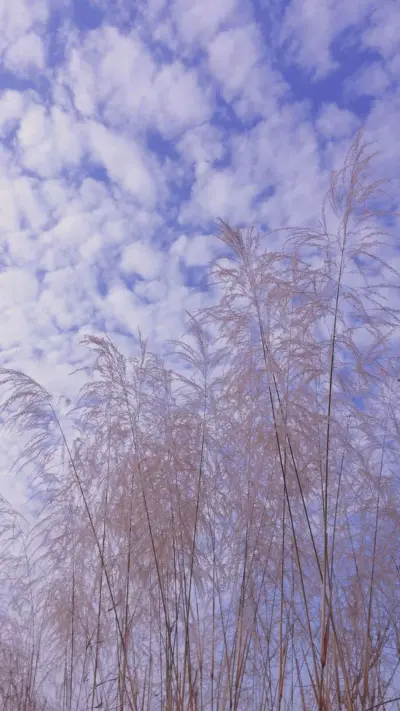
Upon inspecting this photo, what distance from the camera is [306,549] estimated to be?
9.50ft

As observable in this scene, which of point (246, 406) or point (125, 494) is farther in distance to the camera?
point (125, 494)

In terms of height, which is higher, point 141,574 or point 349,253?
point 349,253

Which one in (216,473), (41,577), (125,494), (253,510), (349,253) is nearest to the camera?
(349,253)

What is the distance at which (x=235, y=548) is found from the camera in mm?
3084

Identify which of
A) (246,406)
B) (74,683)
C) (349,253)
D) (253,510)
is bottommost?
(74,683)

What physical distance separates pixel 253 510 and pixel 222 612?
53cm

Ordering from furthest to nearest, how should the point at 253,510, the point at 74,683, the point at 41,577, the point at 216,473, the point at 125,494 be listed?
the point at 41,577 → the point at 74,683 → the point at 125,494 → the point at 216,473 → the point at 253,510

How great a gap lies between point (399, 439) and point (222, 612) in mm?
1368

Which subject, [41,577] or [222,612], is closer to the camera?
[222,612]

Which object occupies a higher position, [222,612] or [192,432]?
[192,432]

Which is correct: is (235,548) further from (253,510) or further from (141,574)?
(141,574)

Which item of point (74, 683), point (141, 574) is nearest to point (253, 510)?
point (141, 574)

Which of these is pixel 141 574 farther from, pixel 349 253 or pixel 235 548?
pixel 349 253

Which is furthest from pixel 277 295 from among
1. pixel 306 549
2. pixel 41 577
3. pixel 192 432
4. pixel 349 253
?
pixel 41 577
